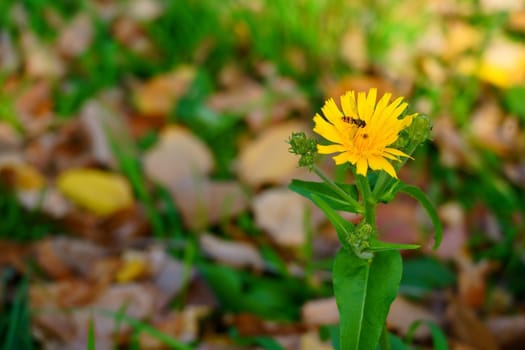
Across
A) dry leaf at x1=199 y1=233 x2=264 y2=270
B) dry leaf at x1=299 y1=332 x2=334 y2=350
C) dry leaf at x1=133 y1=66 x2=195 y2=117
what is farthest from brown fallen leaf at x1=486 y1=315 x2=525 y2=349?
dry leaf at x1=133 y1=66 x2=195 y2=117

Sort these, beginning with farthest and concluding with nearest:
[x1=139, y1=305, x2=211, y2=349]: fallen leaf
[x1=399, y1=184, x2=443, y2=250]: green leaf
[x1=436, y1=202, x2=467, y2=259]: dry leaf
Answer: [x1=436, y1=202, x2=467, y2=259]: dry leaf < [x1=139, y1=305, x2=211, y2=349]: fallen leaf < [x1=399, y1=184, x2=443, y2=250]: green leaf

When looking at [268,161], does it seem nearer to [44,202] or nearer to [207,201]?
[207,201]

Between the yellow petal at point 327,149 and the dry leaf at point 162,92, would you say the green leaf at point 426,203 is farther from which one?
the dry leaf at point 162,92

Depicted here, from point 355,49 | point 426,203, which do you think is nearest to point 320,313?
point 426,203

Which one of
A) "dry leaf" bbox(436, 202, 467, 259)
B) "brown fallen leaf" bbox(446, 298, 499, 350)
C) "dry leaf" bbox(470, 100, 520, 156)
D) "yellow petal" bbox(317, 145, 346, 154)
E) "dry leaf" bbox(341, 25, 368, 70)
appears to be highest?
"dry leaf" bbox(341, 25, 368, 70)

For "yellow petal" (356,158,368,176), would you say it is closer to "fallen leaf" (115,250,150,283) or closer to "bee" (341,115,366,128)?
"bee" (341,115,366,128)
